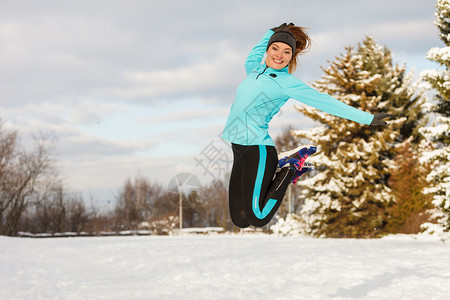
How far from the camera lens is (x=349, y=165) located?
20062 mm

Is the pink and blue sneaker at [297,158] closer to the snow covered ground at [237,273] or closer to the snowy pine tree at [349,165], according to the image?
the snow covered ground at [237,273]

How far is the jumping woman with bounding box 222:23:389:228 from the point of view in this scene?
336 centimetres

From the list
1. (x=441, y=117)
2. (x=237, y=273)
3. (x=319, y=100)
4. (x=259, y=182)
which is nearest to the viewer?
(x=319, y=100)

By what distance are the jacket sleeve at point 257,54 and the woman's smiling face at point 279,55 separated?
0.97 ft

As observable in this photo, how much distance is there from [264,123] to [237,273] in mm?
8270

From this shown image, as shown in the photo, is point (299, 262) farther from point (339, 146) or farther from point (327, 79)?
point (327, 79)

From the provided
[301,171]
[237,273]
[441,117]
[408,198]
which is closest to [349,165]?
[408,198]

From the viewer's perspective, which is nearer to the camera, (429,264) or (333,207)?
(429,264)

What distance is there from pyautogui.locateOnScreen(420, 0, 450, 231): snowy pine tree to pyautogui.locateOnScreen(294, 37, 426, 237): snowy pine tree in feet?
12.5

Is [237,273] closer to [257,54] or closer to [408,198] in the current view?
[257,54]

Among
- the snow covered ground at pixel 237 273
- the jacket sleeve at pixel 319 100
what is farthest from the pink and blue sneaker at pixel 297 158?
the snow covered ground at pixel 237 273

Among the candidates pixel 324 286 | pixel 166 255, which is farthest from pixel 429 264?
pixel 166 255

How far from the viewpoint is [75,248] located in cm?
1806

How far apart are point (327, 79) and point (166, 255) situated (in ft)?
37.8
